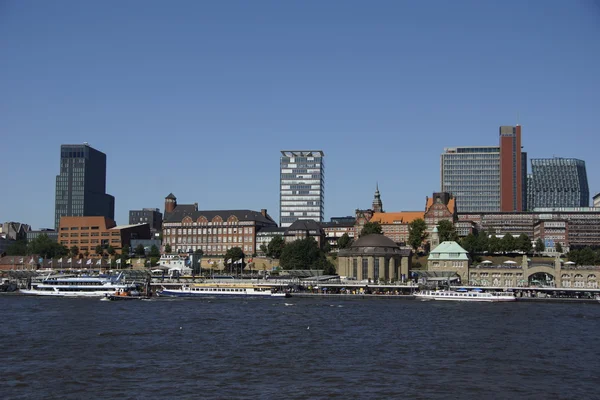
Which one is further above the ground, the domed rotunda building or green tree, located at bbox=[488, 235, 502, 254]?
green tree, located at bbox=[488, 235, 502, 254]

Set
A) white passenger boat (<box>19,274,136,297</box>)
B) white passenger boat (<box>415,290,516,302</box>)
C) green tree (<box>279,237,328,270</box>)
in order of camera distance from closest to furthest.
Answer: white passenger boat (<box>415,290,516,302</box>), white passenger boat (<box>19,274,136,297</box>), green tree (<box>279,237,328,270</box>)

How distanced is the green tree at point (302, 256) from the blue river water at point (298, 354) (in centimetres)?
7342

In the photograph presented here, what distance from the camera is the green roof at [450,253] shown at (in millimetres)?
171500

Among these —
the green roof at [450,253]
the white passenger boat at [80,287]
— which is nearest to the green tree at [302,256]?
the green roof at [450,253]

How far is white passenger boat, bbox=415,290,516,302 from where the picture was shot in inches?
5246

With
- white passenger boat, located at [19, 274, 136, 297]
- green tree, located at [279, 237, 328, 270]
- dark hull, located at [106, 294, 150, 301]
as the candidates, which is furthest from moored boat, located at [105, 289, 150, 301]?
green tree, located at [279, 237, 328, 270]

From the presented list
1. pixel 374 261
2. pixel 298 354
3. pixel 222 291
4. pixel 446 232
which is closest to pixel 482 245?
pixel 446 232

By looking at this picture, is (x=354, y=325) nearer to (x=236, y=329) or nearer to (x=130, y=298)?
(x=236, y=329)

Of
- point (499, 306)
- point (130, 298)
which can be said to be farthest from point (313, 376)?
point (130, 298)

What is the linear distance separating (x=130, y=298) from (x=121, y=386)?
8497cm

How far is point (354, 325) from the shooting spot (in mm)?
88375

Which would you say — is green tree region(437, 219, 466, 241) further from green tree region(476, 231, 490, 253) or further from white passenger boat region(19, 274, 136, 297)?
white passenger boat region(19, 274, 136, 297)

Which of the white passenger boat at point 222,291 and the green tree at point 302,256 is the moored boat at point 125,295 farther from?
the green tree at point 302,256

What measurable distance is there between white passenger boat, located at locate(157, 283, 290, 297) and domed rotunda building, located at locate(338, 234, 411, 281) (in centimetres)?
3413
